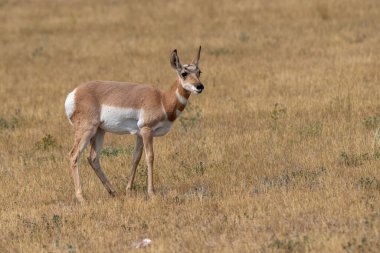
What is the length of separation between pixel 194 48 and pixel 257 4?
18.3 feet

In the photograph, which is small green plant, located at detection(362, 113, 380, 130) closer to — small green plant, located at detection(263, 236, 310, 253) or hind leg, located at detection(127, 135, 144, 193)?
hind leg, located at detection(127, 135, 144, 193)

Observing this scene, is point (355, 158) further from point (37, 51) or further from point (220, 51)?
point (37, 51)

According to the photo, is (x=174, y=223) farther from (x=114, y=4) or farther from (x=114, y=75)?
(x=114, y=4)

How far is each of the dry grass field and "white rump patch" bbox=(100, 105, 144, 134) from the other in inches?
37.6

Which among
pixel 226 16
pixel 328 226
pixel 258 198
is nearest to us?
pixel 328 226

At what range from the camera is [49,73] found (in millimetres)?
23984

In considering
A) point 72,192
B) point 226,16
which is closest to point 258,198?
point 72,192

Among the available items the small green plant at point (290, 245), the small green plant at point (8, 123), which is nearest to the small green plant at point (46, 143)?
the small green plant at point (8, 123)

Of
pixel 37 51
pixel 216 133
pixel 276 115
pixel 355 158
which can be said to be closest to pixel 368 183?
pixel 355 158

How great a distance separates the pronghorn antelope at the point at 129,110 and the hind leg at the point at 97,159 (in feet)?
0.05

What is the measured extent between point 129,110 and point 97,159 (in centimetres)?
100

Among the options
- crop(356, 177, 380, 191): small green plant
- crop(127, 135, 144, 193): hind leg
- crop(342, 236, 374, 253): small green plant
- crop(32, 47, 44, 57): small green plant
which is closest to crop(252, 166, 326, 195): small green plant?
crop(356, 177, 380, 191): small green plant

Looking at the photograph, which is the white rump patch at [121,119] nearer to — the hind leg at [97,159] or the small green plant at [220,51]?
the hind leg at [97,159]

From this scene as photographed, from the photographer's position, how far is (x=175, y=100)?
38.4ft
